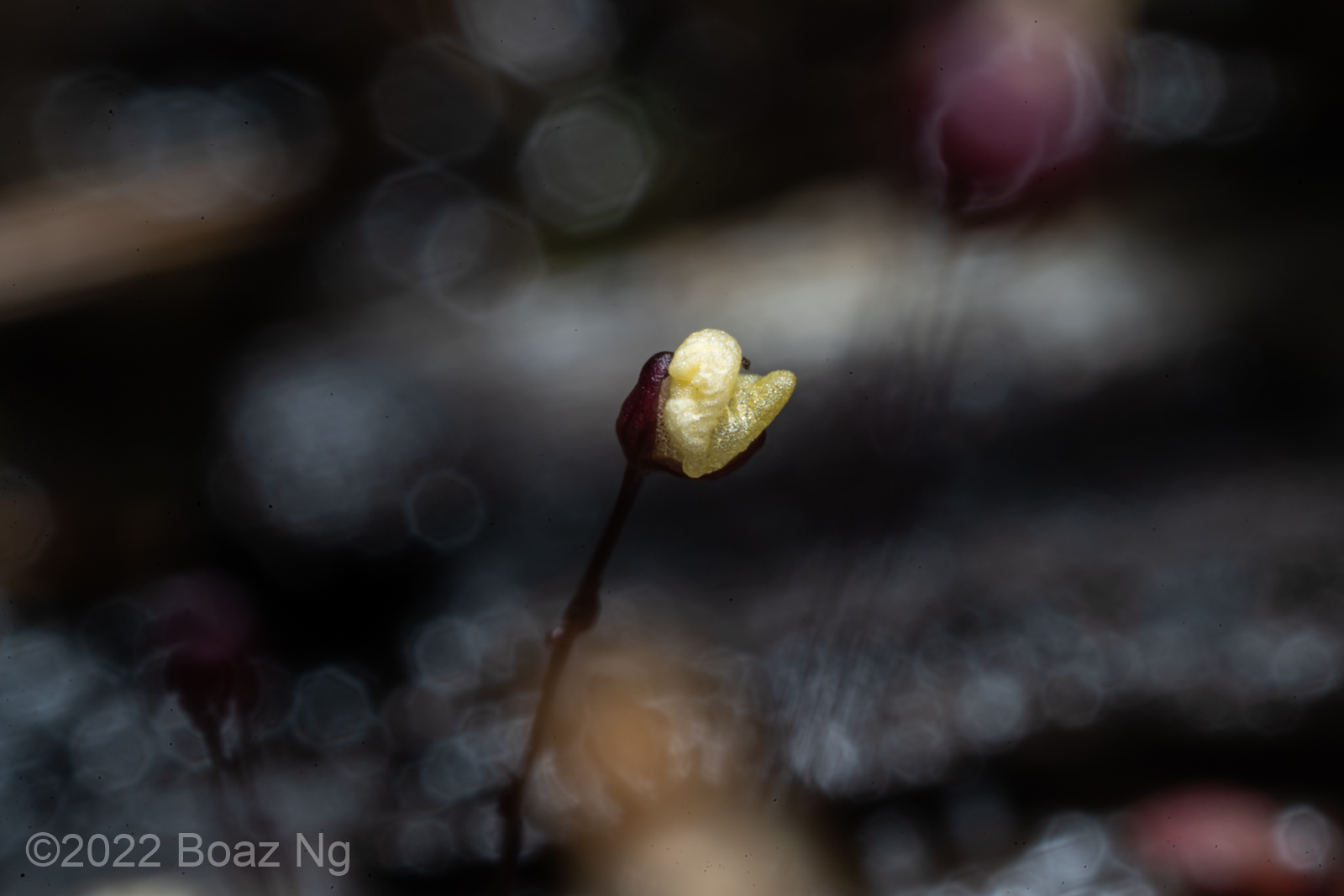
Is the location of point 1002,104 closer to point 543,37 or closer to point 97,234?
point 543,37

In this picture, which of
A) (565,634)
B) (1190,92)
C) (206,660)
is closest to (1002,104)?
(1190,92)

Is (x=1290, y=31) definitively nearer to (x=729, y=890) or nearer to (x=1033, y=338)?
(x=1033, y=338)

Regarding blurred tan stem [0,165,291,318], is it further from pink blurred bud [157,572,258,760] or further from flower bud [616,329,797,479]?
flower bud [616,329,797,479]

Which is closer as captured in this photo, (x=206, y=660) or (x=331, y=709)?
(x=206, y=660)

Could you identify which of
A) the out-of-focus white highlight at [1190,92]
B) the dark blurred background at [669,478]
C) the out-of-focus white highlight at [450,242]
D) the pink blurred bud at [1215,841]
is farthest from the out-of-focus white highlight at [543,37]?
the pink blurred bud at [1215,841]

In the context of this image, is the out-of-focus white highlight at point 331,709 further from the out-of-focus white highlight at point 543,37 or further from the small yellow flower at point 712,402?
the out-of-focus white highlight at point 543,37

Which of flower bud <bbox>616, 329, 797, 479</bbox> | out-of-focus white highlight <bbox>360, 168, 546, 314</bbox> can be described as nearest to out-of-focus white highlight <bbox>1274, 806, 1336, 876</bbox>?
flower bud <bbox>616, 329, 797, 479</bbox>
